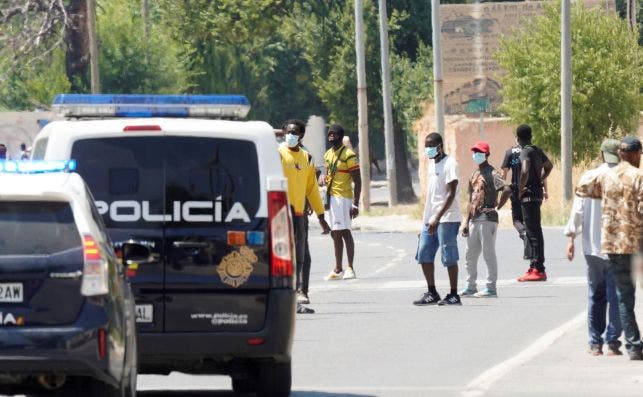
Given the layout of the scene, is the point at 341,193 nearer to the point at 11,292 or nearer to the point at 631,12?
the point at 11,292

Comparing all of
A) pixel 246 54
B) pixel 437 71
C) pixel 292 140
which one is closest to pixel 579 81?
pixel 437 71

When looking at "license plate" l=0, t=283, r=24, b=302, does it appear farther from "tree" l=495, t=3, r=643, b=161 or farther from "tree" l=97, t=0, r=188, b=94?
"tree" l=97, t=0, r=188, b=94

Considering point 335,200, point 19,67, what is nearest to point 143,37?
point 19,67

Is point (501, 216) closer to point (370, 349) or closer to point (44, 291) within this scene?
point (370, 349)

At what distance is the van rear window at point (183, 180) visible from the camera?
11477 mm

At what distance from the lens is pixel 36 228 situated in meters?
9.42

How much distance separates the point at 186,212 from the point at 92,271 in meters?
2.14

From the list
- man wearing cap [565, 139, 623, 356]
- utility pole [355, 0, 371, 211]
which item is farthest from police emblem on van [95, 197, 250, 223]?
utility pole [355, 0, 371, 211]

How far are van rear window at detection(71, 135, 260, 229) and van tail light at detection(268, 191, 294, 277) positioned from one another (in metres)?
0.11

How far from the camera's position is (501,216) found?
3788cm

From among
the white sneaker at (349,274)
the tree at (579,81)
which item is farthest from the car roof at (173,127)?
the tree at (579,81)

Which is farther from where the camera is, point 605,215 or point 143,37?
point 143,37

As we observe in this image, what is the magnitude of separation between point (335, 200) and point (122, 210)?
38.0 feet

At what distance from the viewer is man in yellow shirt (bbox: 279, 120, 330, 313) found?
1761 cm
